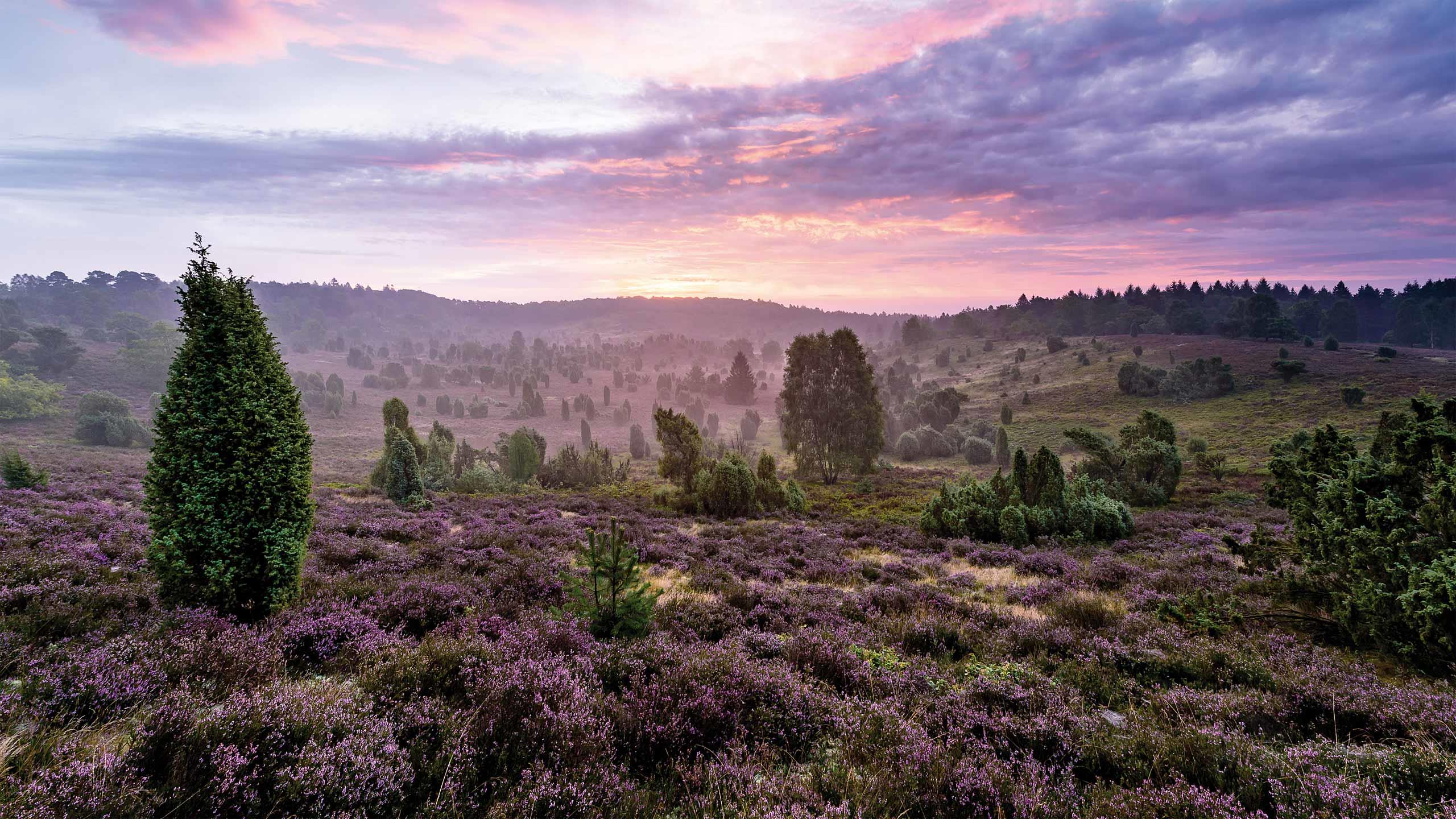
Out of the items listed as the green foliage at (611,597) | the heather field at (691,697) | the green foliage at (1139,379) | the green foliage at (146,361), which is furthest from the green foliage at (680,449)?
the green foliage at (146,361)

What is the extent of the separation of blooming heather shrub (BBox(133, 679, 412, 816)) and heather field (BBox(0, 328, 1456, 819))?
0.8 inches

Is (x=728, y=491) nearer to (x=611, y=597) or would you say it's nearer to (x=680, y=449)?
(x=680, y=449)

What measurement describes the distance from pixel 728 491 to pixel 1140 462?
76.2ft

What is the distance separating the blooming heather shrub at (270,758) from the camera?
9.77ft

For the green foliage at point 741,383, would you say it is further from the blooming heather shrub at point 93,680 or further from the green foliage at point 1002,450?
the blooming heather shrub at point 93,680

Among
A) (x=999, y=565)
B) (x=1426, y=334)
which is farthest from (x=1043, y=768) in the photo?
(x=1426, y=334)

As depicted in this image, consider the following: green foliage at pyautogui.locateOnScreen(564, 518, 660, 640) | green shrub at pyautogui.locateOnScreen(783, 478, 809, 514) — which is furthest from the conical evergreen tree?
green shrub at pyautogui.locateOnScreen(783, 478, 809, 514)

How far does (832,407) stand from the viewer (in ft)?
141

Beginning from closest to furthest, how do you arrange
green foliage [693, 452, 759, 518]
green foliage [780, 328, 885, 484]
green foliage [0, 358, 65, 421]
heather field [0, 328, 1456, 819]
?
heather field [0, 328, 1456, 819] → green foliage [693, 452, 759, 518] → green foliage [780, 328, 885, 484] → green foliage [0, 358, 65, 421]

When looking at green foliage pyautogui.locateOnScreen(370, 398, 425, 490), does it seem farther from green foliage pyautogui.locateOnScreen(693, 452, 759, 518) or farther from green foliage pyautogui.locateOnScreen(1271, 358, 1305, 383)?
green foliage pyautogui.locateOnScreen(1271, 358, 1305, 383)

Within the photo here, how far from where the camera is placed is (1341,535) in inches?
290

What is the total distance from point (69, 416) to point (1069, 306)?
214615 mm

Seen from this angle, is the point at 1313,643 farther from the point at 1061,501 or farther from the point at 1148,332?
the point at 1148,332

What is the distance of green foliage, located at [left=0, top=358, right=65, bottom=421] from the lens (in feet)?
237
